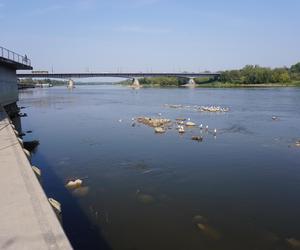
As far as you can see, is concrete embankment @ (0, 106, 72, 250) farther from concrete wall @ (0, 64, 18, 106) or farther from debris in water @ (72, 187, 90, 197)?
concrete wall @ (0, 64, 18, 106)

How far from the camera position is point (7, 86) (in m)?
39.0

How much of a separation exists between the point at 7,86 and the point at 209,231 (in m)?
33.5

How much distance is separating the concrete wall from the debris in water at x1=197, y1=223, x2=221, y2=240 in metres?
27.7

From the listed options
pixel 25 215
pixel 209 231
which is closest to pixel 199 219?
pixel 209 231

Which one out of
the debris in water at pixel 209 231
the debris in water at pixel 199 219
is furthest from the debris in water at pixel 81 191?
the debris in water at pixel 209 231

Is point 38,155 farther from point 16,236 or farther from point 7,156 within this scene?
point 16,236

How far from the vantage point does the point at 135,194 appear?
47.7ft

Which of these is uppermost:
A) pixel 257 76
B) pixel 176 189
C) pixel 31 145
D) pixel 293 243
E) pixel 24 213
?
pixel 257 76


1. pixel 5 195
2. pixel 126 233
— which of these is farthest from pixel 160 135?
pixel 5 195

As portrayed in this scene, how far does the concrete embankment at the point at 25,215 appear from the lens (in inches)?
262

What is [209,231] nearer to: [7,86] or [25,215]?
[25,215]

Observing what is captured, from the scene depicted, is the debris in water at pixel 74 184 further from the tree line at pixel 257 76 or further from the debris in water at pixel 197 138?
the tree line at pixel 257 76

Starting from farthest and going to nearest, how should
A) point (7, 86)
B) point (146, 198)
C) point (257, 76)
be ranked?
point (257, 76)
point (7, 86)
point (146, 198)

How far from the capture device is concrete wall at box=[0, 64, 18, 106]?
34838 millimetres
